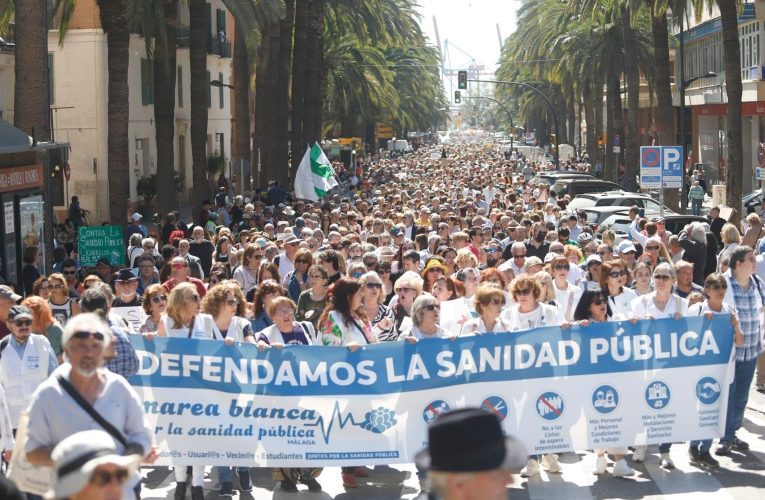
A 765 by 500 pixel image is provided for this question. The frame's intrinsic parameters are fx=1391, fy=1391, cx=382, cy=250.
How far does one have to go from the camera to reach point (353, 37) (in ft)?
226

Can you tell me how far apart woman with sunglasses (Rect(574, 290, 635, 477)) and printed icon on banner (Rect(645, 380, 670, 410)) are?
0.45m

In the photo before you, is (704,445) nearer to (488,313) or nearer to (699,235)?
(488,313)

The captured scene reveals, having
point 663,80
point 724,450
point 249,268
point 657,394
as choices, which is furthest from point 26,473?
point 663,80

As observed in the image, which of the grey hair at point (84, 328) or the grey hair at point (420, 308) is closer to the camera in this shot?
the grey hair at point (84, 328)

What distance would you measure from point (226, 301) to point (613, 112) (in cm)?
5364

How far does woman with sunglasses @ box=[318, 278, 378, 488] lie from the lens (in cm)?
1081

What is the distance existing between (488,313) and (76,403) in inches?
198

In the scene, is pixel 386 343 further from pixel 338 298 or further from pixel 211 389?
pixel 211 389

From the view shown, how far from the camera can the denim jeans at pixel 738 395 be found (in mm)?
11359

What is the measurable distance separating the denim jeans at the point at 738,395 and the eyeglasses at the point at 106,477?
24.6ft

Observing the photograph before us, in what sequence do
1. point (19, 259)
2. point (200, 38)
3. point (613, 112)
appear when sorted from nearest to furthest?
1. point (19, 259)
2. point (200, 38)
3. point (613, 112)

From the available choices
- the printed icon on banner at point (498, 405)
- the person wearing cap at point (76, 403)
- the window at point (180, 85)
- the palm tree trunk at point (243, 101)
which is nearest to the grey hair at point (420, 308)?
the printed icon on banner at point (498, 405)

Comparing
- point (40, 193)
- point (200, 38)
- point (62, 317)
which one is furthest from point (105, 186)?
point (62, 317)

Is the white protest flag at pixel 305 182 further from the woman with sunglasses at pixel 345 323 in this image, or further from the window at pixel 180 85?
the window at pixel 180 85
